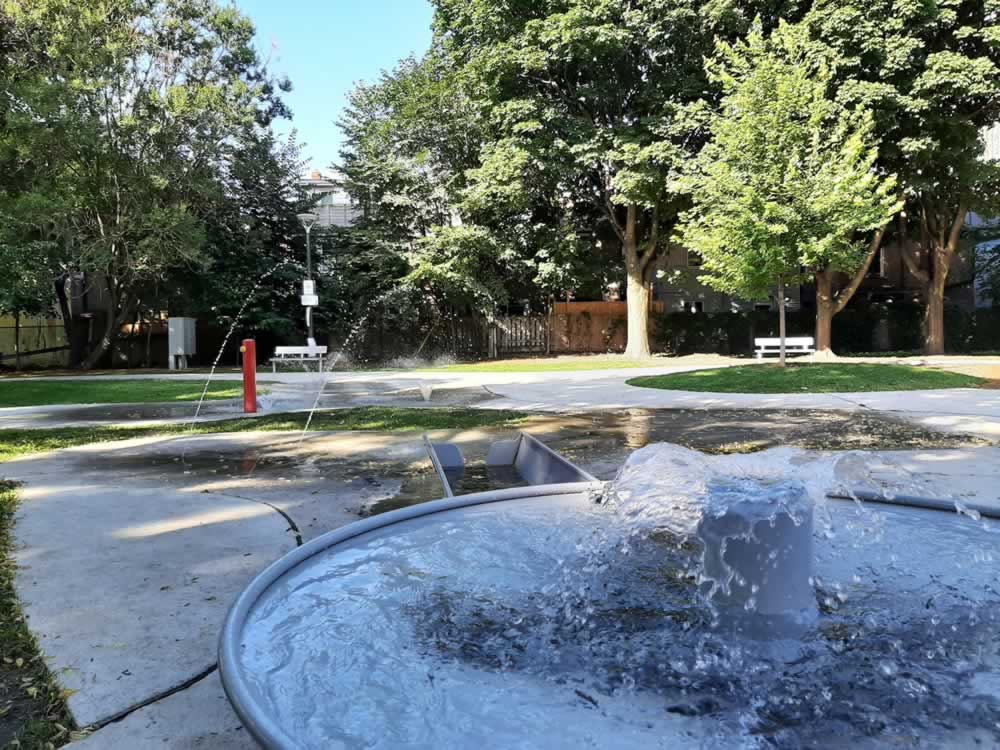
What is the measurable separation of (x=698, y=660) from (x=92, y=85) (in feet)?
77.3

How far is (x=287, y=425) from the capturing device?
31.8 feet

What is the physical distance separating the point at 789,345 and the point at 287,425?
1727cm

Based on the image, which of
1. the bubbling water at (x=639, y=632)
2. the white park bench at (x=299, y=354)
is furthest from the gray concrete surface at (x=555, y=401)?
the bubbling water at (x=639, y=632)

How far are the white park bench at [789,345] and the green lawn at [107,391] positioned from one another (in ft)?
47.5

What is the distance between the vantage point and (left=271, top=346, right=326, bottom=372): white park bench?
21.8 metres

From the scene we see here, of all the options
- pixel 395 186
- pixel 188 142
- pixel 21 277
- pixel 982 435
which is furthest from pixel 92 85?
pixel 982 435

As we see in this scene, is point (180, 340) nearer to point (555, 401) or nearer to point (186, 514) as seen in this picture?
point (555, 401)

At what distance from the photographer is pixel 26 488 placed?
568 centimetres

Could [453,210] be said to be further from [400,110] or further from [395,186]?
[400,110]

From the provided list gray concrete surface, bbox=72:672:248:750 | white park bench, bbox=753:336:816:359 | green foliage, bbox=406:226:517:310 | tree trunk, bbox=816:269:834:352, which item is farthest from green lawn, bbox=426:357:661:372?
gray concrete surface, bbox=72:672:248:750

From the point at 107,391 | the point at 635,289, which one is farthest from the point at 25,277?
the point at 635,289

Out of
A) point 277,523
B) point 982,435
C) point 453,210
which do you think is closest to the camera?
point 277,523

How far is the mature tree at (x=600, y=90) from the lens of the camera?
20.6 meters

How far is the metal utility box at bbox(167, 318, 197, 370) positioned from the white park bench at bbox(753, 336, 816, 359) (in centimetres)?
1890
